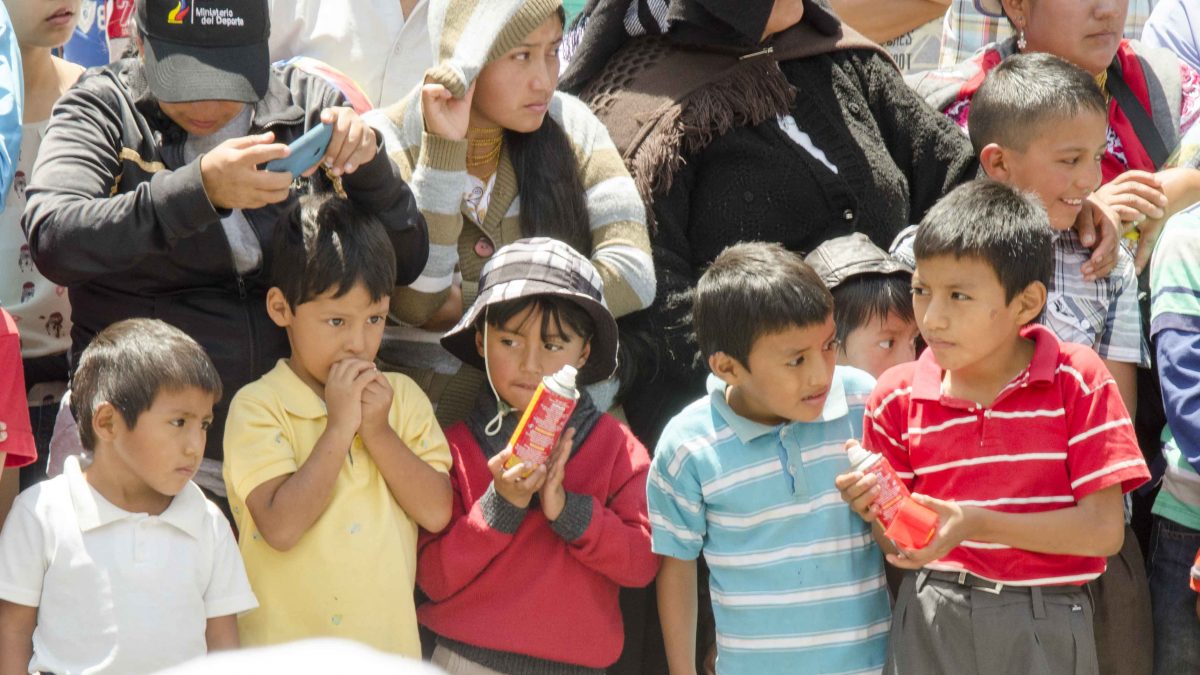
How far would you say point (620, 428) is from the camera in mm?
4086

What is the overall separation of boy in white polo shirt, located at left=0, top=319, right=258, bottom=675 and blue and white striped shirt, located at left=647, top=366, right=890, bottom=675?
101 centimetres

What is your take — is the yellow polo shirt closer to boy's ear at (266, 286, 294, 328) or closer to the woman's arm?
boy's ear at (266, 286, 294, 328)

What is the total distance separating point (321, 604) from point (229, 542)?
9.8 inches

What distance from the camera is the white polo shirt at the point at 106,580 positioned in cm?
350

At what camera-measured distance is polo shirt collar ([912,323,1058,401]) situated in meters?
3.60

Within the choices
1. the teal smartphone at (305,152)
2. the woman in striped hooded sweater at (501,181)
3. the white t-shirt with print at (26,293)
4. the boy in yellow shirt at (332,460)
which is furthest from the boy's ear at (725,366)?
the white t-shirt with print at (26,293)

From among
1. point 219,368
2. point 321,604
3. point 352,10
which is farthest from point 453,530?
point 352,10

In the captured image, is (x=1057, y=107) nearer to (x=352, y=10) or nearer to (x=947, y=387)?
(x=947, y=387)

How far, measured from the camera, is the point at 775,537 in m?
3.73

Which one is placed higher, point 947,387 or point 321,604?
point 947,387

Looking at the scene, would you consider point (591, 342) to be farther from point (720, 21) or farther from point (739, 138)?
point (720, 21)

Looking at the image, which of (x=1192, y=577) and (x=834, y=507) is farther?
(x=1192, y=577)

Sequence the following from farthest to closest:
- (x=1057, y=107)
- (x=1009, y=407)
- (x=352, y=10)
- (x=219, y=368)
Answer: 1. (x=352, y=10)
2. (x=1057, y=107)
3. (x=219, y=368)
4. (x=1009, y=407)

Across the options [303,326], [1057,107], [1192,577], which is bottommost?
[1192,577]
